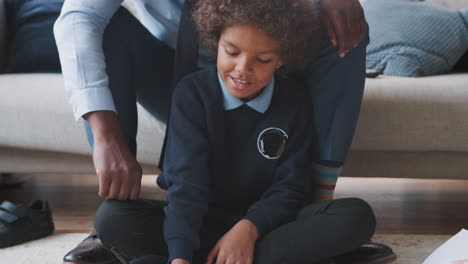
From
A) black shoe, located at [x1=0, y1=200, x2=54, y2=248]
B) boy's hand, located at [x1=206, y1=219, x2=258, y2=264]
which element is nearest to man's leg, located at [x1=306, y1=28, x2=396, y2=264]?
boy's hand, located at [x1=206, y1=219, x2=258, y2=264]

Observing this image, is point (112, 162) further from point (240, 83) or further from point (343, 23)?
point (343, 23)

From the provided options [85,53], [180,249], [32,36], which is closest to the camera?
[180,249]

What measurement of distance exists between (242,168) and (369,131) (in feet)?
1.35

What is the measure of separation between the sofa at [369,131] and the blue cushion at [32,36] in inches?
6.6

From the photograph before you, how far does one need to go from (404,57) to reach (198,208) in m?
0.82

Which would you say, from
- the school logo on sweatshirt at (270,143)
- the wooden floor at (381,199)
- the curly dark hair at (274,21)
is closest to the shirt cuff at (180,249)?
the school logo on sweatshirt at (270,143)

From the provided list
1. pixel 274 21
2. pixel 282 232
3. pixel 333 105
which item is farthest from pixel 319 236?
pixel 274 21

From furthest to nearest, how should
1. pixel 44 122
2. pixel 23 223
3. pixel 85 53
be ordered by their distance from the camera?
pixel 44 122 < pixel 23 223 < pixel 85 53

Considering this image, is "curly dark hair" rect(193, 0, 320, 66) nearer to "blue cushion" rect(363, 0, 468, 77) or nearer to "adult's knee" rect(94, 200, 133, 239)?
"adult's knee" rect(94, 200, 133, 239)

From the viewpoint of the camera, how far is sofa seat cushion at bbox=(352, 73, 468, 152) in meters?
1.27

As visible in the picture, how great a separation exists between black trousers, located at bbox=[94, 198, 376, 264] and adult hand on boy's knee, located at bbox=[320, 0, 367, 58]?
290mm

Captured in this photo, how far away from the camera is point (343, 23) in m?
1.01

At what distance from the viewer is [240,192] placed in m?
1.03

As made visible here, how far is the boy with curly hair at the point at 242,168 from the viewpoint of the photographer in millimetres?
924
